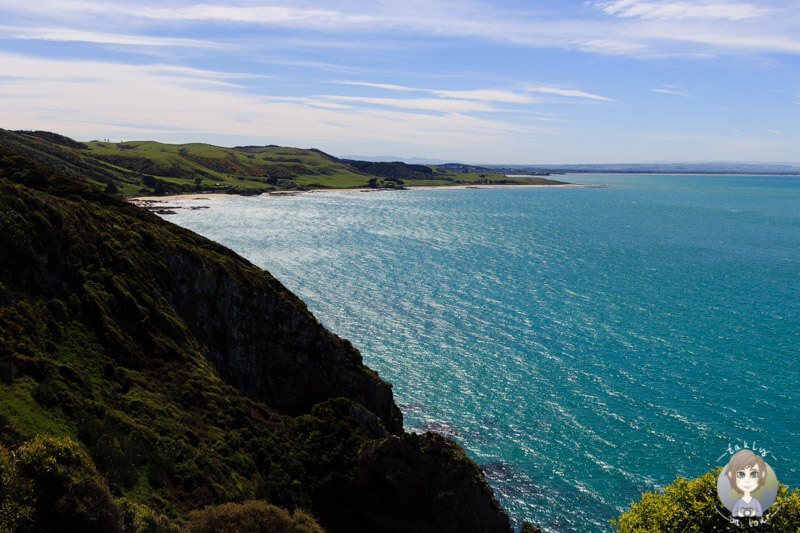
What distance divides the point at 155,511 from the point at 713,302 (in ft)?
355

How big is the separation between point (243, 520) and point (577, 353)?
63.8 m

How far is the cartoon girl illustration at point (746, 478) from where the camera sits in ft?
59.4

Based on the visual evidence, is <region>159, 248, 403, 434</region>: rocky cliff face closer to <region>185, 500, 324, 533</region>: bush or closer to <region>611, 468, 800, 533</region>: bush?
<region>185, 500, 324, 533</region>: bush

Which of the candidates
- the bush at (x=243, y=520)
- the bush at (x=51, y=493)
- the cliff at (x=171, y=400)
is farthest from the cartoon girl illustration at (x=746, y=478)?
the bush at (x=51, y=493)

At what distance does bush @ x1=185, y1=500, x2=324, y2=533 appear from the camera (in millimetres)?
26781

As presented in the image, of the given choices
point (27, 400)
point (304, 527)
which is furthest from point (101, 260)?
point (304, 527)

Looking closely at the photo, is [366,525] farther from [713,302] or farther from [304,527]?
[713,302]

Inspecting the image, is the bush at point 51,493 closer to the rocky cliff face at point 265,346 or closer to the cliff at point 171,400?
the cliff at point 171,400

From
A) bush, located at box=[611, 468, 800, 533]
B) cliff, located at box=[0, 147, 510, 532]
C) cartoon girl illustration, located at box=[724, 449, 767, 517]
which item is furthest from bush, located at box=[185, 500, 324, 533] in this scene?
cartoon girl illustration, located at box=[724, 449, 767, 517]

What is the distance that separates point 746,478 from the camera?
18469 millimetres

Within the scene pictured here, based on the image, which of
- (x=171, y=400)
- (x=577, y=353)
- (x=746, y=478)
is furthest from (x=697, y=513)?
(x=577, y=353)

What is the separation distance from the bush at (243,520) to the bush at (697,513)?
19238 millimetres

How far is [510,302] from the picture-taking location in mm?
104812

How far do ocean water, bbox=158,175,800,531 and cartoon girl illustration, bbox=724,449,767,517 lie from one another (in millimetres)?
28098
